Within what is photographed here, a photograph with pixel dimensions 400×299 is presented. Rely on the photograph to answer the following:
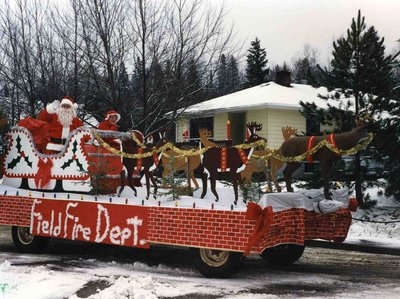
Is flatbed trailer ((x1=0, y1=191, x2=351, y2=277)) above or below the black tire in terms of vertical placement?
above

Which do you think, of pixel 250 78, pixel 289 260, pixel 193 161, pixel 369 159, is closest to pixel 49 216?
pixel 193 161

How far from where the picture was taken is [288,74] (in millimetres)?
26828

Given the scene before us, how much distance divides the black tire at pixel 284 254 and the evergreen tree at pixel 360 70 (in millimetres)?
6280

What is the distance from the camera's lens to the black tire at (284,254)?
8.17 meters

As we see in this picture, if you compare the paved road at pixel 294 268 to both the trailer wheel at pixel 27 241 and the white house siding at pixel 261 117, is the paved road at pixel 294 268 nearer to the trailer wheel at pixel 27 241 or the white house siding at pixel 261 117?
the trailer wheel at pixel 27 241

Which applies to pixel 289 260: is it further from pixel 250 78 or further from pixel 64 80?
pixel 250 78

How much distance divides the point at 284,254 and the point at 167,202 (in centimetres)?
212

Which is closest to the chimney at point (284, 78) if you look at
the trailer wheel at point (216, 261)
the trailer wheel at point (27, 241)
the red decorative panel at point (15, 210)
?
the trailer wheel at point (27, 241)

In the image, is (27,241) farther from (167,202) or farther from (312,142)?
(312,142)

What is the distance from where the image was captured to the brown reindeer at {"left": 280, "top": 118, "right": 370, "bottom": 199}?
6.95m

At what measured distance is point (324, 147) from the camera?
7168 millimetres

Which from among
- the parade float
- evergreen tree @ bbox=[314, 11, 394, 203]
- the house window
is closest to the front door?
the house window

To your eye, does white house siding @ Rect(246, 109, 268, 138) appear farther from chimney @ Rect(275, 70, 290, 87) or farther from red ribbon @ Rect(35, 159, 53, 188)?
red ribbon @ Rect(35, 159, 53, 188)

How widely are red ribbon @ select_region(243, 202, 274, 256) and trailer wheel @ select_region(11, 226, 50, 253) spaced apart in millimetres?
4483
